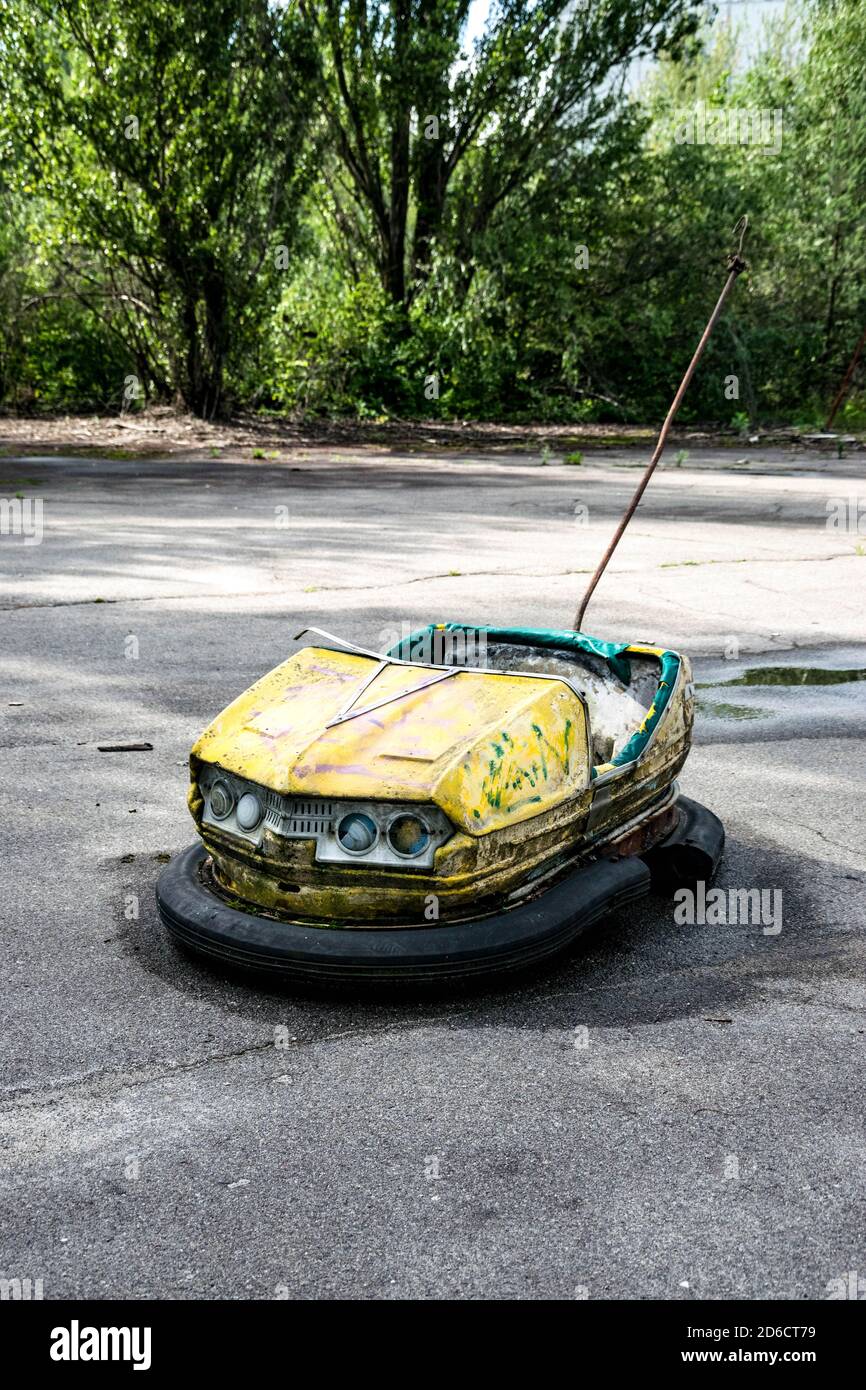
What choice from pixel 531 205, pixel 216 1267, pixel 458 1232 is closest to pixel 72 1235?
pixel 216 1267

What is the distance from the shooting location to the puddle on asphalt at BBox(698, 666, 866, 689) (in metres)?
7.29

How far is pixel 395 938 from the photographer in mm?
3465

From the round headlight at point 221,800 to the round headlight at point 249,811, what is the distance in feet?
0.22

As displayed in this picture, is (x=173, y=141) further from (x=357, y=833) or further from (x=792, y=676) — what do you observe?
(x=357, y=833)

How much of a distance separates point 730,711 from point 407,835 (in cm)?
358

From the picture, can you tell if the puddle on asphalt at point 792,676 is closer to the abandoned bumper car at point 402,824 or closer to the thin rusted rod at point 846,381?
Answer: the abandoned bumper car at point 402,824

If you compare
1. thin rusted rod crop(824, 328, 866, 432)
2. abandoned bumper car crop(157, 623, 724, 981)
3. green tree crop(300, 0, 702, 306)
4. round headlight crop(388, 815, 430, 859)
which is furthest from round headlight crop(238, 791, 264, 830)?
thin rusted rod crop(824, 328, 866, 432)

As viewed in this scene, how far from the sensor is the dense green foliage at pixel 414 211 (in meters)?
20.4

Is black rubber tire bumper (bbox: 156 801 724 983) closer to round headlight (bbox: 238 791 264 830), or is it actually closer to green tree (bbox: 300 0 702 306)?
round headlight (bbox: 238 791 264 830)

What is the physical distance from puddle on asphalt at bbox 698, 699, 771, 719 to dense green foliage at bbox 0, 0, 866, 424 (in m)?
16.3

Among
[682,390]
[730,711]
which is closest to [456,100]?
[730,711]

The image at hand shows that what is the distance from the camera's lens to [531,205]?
24.4 metres

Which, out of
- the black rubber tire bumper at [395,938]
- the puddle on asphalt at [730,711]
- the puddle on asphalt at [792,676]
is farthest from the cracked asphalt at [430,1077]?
the puddle on asphalt at [792,676]

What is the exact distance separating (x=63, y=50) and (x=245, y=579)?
14.3 meters
